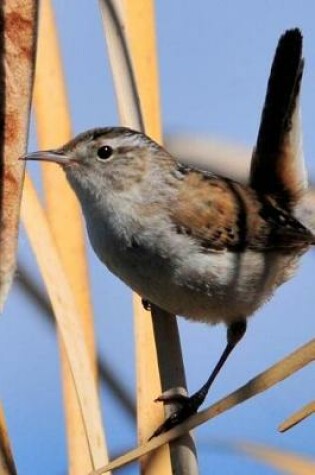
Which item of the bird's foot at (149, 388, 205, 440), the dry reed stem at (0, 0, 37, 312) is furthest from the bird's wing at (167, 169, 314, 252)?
the dry reed stem at (0, 0, 37, 312)

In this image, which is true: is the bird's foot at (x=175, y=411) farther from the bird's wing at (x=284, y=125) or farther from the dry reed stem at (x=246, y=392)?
the bird's wing at (x=284, y=125)

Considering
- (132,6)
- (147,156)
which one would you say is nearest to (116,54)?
(132,6)

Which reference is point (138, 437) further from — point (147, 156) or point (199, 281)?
point (147, 156)

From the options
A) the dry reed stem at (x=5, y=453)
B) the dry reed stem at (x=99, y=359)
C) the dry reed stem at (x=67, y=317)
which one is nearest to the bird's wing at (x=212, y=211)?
the dry reed stem at (x=99, y=359)

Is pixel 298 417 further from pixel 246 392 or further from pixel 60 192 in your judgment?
pixel 60 192

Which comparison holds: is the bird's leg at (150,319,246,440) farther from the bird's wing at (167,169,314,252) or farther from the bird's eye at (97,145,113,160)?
the bird's eye at (97,145,113,160)
